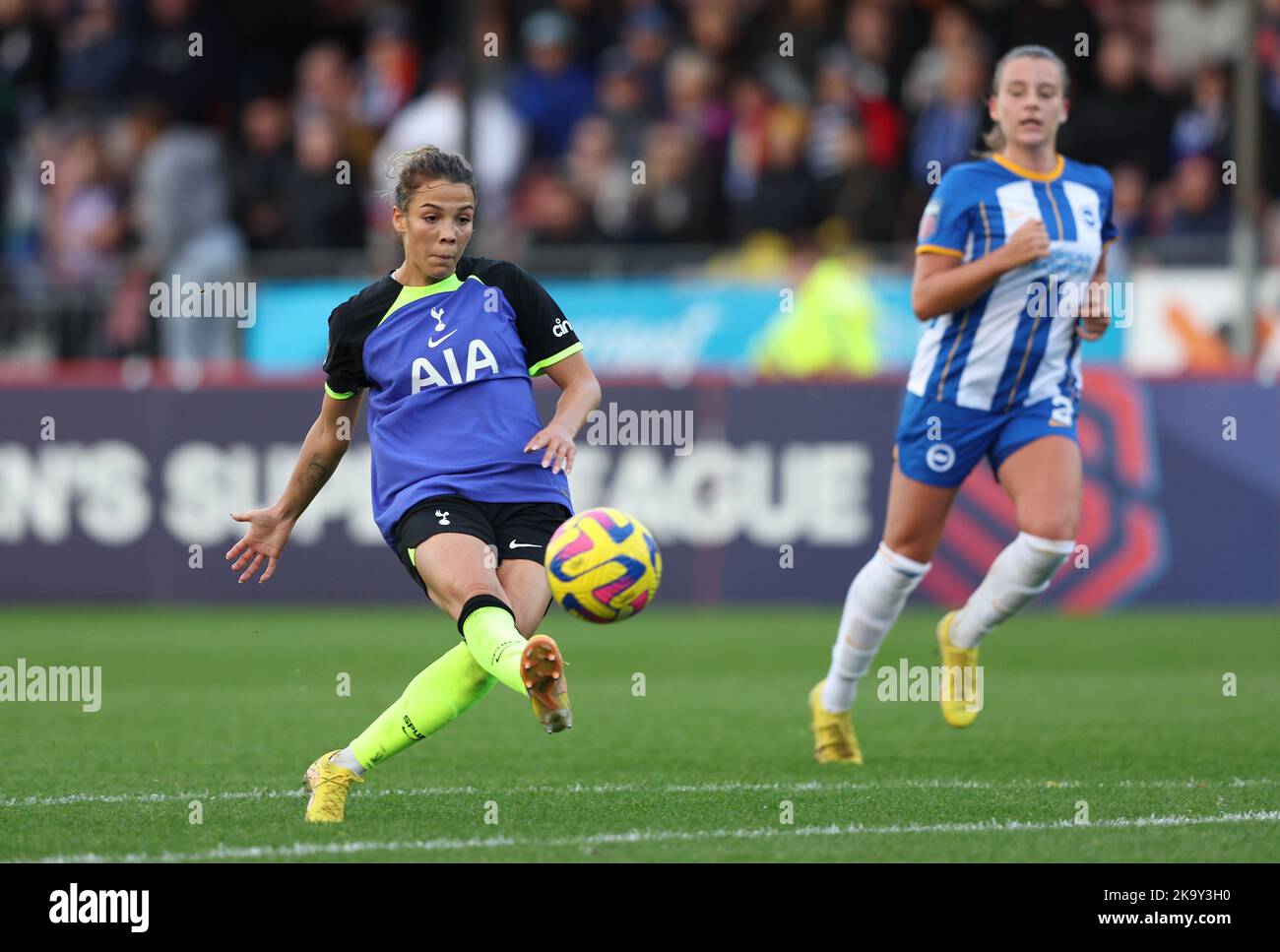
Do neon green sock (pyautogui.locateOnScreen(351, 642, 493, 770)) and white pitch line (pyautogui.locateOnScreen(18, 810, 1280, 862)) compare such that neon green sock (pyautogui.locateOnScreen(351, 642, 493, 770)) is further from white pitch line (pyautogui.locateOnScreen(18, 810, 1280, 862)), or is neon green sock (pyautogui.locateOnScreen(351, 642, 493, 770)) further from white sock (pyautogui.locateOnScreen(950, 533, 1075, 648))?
white sock (pyautogui.locateOnScreen(950, 533, 1075, 648))

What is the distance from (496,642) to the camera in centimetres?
611

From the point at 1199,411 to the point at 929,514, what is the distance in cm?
697

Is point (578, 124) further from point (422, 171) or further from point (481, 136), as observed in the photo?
point (422, 171)

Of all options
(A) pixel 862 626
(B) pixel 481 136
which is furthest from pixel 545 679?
(B) pixel 481 136

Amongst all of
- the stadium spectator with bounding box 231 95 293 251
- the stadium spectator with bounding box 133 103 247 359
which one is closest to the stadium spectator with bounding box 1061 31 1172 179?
the stadium spectator with bounding box 231 95 293 251

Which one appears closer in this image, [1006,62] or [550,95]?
[1006,62]

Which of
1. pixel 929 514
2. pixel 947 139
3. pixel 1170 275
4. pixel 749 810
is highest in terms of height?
pixel 947 139

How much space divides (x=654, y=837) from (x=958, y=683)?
7.45 ft

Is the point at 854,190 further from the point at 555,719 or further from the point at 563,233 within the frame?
the point at 555,719

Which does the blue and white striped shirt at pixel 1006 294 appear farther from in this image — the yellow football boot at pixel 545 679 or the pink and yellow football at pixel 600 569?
the yellow football boot at pixel 545 679

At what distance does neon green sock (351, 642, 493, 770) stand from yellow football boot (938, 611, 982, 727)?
2291 millimetres
